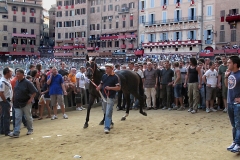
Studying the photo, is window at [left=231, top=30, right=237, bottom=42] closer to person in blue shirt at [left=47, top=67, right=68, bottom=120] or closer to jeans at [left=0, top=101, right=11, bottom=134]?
person in blue shirt at [left=47, top=67, right=68, bottom=120]

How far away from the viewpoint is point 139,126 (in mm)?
10727

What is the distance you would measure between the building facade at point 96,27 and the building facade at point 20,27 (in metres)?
6.70

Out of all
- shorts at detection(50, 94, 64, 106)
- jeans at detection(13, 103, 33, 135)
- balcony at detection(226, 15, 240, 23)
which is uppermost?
balcony at detection(226, 15, 240, 23)

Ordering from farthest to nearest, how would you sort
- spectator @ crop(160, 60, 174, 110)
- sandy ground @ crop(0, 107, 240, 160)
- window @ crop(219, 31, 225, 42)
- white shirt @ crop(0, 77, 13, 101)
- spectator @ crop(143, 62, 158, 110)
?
window @ crop(219, 31, 225, 42) → spectator @ crop(143, 62, 158, 110) → spectator @ crop(160, 60, 174, 110) → white shirt @ crop(0, 77, 13, 101) → sandy ground @ crop(0, 107, 240, 160)

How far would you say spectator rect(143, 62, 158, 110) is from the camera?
15.2 meters

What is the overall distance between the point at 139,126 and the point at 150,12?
5514 cm

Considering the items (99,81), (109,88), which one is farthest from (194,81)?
(109,88)

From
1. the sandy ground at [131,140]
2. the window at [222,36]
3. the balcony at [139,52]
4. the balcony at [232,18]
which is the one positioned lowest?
the sandy ground at [131,140]

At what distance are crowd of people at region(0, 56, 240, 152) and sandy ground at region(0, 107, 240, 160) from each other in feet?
1.99

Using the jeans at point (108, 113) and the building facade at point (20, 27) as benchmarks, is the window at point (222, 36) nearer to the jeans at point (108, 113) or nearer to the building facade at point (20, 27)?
the jeans at point (108, 113)

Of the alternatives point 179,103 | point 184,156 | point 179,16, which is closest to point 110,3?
point 179,16

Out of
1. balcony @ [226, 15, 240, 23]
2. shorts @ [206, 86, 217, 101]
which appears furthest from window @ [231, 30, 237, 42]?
shorts @ [206, 86, 217, 101]

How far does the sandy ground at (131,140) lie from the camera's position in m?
7.31

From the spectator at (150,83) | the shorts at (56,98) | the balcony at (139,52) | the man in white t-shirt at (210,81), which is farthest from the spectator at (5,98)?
the balcony at (139,52)
